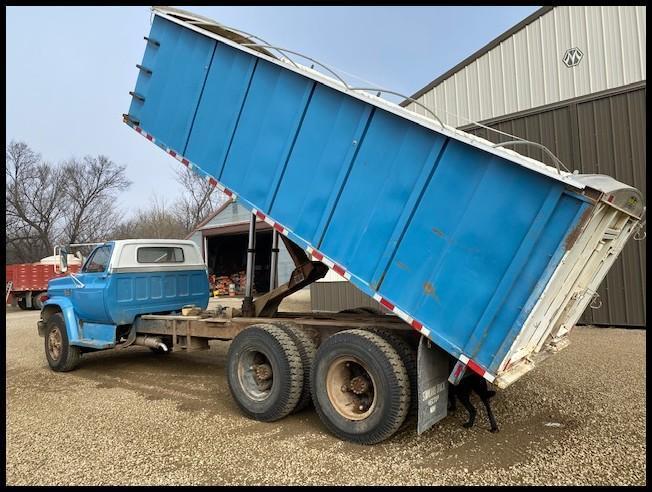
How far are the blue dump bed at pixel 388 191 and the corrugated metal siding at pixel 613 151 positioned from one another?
670 cm

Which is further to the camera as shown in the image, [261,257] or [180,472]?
[261,257]

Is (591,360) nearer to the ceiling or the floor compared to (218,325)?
nearer to the ceiling

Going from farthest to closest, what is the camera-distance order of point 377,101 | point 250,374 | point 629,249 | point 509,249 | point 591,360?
point 629,249, point 591,360, point 250,374, point 377,101, point 509,249

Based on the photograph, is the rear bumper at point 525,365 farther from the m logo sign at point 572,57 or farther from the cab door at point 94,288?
the m logo sign at point 572,57

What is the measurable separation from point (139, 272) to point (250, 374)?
10.4ft

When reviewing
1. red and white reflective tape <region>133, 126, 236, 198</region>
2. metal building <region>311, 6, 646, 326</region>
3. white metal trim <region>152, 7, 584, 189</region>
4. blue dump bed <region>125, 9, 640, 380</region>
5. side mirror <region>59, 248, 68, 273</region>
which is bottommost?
side mirror <region>59, 248, 68, 273</region>

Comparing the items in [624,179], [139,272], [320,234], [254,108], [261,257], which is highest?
[624,179]

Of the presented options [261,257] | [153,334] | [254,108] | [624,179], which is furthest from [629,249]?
[261,257]

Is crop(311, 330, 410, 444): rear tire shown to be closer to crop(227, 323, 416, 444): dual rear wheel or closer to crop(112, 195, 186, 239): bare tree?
crop(227, 323, 416, 444): dual rear wheel

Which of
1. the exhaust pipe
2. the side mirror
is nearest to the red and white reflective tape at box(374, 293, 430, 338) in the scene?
the exhaust pipe

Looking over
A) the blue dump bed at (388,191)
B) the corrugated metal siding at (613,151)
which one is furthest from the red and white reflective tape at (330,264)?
the corrugated metal siding at (613,151)

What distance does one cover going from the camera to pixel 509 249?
384 cm

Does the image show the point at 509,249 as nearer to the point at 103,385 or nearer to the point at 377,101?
the point at 377,101

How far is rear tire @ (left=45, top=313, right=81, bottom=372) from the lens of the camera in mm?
7895
